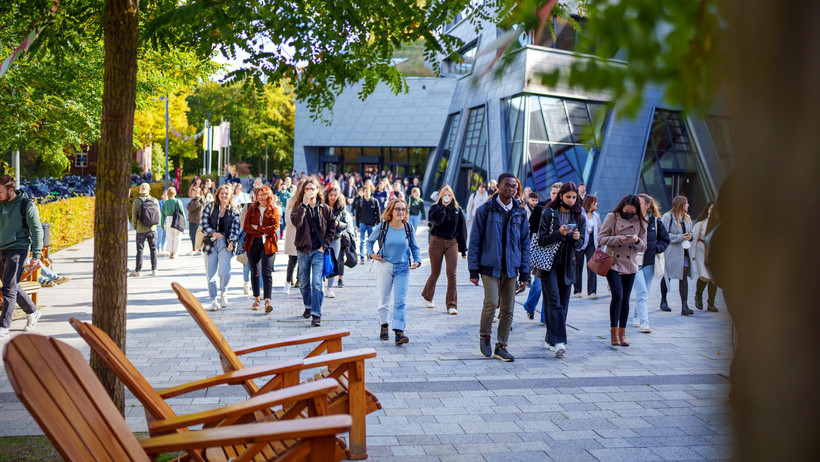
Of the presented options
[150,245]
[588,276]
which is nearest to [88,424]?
[588,276]

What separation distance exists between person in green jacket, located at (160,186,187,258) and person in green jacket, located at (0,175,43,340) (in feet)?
22.6

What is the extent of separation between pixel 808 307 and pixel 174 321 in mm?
9088

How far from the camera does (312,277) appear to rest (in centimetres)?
934

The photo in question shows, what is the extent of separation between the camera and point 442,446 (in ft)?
15.4

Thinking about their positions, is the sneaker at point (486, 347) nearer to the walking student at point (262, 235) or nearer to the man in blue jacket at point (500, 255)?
the man in blue jacket at point (500, 255)

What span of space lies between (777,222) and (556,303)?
6.83 metres

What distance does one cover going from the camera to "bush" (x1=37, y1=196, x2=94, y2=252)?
1720cm

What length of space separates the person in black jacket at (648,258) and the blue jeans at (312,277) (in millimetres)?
4305

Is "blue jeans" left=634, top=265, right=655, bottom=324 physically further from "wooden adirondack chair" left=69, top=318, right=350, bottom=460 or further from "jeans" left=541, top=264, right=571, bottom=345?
"wooden adirondack chair" left=69, top=318, right=350, bottom=460

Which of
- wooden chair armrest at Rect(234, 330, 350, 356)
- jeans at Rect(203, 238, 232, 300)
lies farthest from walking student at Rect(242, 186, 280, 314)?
wooden chair armrest at Rect(234, 330, 350, 356)

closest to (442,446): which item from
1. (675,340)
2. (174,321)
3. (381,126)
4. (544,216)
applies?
(544,216)

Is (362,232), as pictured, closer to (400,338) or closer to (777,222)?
(400,338)

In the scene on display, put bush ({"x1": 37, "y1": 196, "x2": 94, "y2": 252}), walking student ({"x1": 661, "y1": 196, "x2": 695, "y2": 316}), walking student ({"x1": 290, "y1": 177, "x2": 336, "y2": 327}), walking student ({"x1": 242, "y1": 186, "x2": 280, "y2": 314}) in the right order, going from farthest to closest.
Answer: bush ({"x1": 37, "y1": 196, "x2": 94, "y2": 252}) < walking student ({"x1": 661, "y1": 196, "x2": 695, "y2": 316}) < walking student ({"x1": 242, "y1": 186, "x2": 280, "y2": 314}) < walking student ({"x1": 290, "y1": 177, "x2": 336, "y2": 327})

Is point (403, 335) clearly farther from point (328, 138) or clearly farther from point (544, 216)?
point (328, 138)
